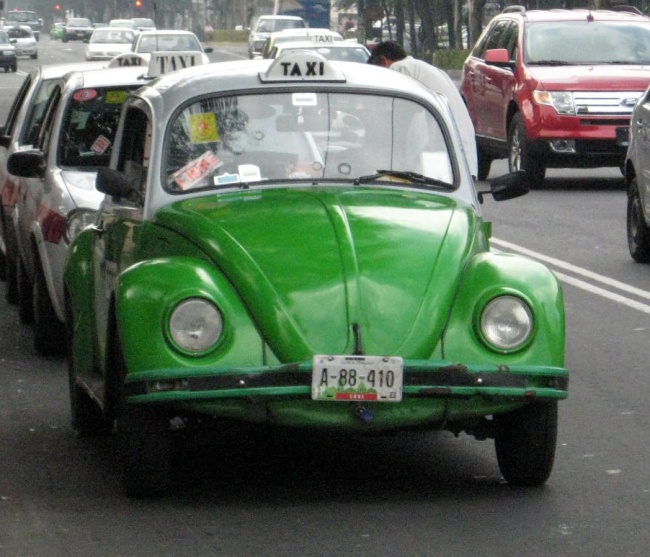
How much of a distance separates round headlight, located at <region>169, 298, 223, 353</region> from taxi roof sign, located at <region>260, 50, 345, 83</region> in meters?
1.57

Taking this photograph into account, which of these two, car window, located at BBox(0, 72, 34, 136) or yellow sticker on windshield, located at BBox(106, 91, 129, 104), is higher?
yellow sticker on windshield, located at BBox(106, 91, 129, 104)

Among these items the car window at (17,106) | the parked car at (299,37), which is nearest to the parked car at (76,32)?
the parked car at (299,37)

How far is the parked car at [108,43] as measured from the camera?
67312 mm

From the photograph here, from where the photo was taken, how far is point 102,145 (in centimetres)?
1119

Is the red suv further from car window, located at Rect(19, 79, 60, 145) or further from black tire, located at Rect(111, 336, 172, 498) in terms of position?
black tire, located at Rect(111, 336, 172, 498)

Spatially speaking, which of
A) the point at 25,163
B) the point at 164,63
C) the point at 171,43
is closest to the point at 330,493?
the point at 25,163

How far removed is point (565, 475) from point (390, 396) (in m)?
1.13

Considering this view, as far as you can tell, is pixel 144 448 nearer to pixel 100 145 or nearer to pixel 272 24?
pixel 100 145

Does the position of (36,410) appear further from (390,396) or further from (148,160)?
(390,396)

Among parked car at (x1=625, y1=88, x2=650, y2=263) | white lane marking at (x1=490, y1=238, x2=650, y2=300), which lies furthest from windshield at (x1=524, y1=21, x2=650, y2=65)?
parked car at (x1=625, y1=88, x2=650, y2=263)

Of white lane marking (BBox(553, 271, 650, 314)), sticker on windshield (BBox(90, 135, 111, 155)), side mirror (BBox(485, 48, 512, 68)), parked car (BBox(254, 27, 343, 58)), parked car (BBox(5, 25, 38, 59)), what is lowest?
parked car (BBox(5, 25, 38, 59))

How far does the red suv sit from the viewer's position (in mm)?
20672

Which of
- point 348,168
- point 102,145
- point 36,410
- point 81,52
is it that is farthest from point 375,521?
point 81,52

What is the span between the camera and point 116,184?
7.57 meters
